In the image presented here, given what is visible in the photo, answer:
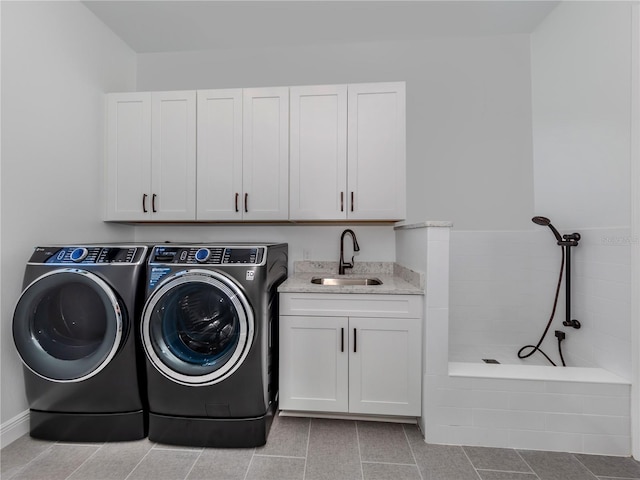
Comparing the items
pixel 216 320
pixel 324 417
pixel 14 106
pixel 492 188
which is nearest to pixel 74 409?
pixel 216 320

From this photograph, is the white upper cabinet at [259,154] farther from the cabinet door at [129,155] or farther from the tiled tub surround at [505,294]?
the tiled tub surround at [505,294]

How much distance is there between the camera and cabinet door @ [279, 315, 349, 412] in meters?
1.75

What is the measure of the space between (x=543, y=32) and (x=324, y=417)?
3.20m

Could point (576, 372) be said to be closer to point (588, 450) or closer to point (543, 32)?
point (588, 450)

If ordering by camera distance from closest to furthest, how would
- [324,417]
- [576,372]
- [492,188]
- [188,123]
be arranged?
[576,372] < [324,417] < [188,123] < [492,188]

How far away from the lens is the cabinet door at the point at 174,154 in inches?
87.0

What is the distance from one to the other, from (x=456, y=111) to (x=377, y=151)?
35.0 inches

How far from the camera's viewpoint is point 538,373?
1610 millimetres

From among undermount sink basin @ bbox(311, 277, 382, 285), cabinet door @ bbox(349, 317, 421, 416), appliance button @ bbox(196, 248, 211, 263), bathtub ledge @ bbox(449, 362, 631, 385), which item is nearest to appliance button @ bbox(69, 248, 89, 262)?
appliance button @ bbox(196, 248, 211, 263)

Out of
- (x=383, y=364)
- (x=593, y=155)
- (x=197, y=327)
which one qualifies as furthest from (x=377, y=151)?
(x=197, y=327)

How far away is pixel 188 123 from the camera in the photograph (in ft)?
7.25

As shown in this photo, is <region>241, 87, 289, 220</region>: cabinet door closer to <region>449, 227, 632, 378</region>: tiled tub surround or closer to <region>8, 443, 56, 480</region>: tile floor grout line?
<region>449, 227, 632, 378</region>: tiled tub surround

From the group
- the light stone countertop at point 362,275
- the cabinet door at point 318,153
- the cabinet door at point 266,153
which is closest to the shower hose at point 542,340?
the light stone countertop at point 362,275

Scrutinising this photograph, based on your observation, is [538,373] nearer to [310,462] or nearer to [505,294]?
[505,294]
